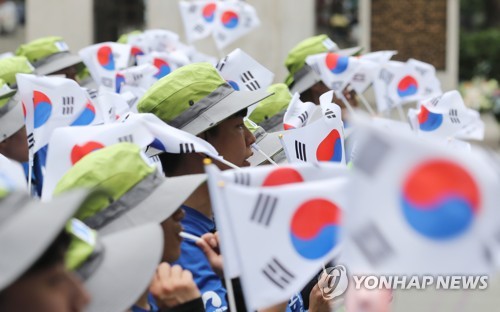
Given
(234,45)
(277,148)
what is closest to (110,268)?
(277,148)

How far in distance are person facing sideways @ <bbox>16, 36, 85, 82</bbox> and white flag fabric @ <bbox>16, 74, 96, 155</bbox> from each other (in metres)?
2.26

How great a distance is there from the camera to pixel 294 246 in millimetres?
3170

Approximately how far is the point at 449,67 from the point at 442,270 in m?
14.9

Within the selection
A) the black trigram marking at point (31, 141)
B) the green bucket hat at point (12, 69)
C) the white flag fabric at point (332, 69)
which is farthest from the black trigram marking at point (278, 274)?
the white flag fabric at point (332, 69)

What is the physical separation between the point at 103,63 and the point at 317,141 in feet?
12.2

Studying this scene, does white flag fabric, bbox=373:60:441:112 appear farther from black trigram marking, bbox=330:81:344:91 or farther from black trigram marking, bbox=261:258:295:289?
black trigram marking, bbox=261:258:295:289

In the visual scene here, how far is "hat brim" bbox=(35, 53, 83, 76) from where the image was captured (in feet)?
26.5

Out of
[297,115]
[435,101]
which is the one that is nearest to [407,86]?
[435,101]

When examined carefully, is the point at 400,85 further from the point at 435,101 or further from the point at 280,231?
the point at 280,231

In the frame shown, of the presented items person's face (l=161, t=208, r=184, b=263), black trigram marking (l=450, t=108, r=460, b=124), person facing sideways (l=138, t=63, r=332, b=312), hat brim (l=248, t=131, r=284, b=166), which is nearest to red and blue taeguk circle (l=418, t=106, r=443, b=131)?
black trigram marking (l=450, t=108, r=460, b=124)

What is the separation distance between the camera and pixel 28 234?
250 centimetres

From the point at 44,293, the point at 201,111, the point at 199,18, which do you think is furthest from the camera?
the point at 199,18

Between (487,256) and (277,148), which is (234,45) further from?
(487,256)

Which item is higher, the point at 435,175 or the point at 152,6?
the point at 435,175
